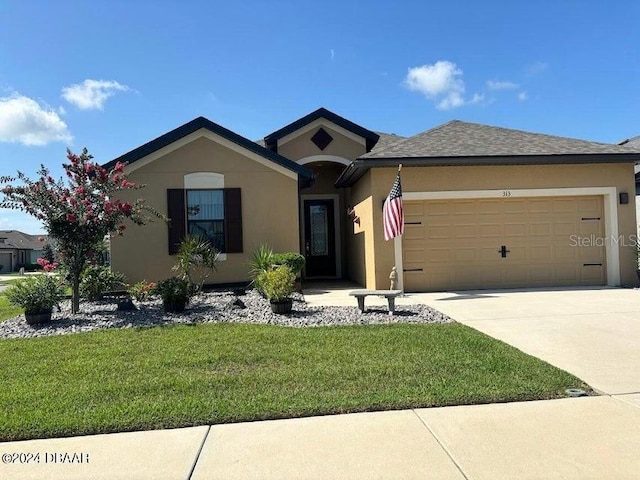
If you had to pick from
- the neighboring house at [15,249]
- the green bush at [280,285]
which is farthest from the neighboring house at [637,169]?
the neighboring house at [15,249]

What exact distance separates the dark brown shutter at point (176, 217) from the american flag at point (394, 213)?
548cm

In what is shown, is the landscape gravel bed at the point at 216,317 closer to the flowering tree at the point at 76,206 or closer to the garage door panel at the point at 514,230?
the flowering tree at the point at 76,206

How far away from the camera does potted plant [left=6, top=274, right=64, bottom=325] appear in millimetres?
7941

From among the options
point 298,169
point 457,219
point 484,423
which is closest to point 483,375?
point 484,423

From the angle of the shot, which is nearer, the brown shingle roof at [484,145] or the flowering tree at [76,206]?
the flowering tree at [76,206]

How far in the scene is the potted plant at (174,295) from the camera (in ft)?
28.7

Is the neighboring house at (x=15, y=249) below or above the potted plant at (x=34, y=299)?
above

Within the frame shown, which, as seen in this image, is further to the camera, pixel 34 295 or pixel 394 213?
pixel 394 213

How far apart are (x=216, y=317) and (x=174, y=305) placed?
1117mm

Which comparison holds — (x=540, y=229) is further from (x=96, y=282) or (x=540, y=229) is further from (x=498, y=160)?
(x=96, y=282)

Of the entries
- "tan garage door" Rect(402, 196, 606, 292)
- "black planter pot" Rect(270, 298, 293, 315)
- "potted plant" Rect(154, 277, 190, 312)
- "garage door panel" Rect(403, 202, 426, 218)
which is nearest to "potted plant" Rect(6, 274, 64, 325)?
"potted plant" Rect(154, 277, 190, 312)

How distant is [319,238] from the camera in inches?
647

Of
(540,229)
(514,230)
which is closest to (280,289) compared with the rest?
(514,230)

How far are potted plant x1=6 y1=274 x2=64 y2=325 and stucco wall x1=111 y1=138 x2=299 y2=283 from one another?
3889 mm
